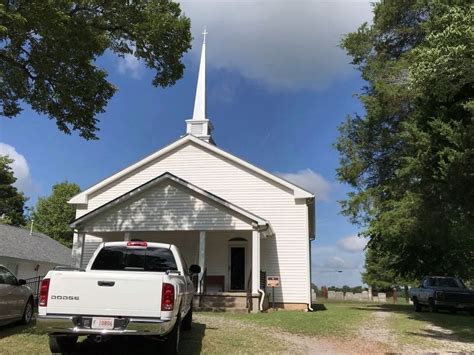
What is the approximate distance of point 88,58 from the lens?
13.6 meters

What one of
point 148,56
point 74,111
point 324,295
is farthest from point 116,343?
point 324,295

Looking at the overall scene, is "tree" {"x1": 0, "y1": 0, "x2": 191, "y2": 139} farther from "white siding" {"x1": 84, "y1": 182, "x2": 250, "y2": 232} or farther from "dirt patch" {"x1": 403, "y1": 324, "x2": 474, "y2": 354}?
"dirt patch" {"x1": 403, "y1": 324, "x2": 474, "y2": 354}

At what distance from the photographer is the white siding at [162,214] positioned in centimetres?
1939

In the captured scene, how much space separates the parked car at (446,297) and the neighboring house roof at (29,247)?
23695 millimetres

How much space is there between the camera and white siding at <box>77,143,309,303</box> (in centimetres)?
2159

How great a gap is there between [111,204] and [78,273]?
13004 mm

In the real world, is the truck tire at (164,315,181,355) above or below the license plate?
below

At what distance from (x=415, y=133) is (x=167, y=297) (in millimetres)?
10522

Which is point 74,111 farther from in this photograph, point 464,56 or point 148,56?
point 464,56

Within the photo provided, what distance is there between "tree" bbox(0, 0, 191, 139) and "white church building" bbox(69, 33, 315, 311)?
226 inches

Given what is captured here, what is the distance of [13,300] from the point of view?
37.0 feet

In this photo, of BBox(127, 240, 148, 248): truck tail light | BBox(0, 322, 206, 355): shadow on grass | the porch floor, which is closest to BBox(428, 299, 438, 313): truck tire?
the porch floor

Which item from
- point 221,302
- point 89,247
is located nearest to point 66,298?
point 221,302

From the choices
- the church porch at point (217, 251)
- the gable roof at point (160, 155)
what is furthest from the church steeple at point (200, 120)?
the church porch at point (217, 251)
